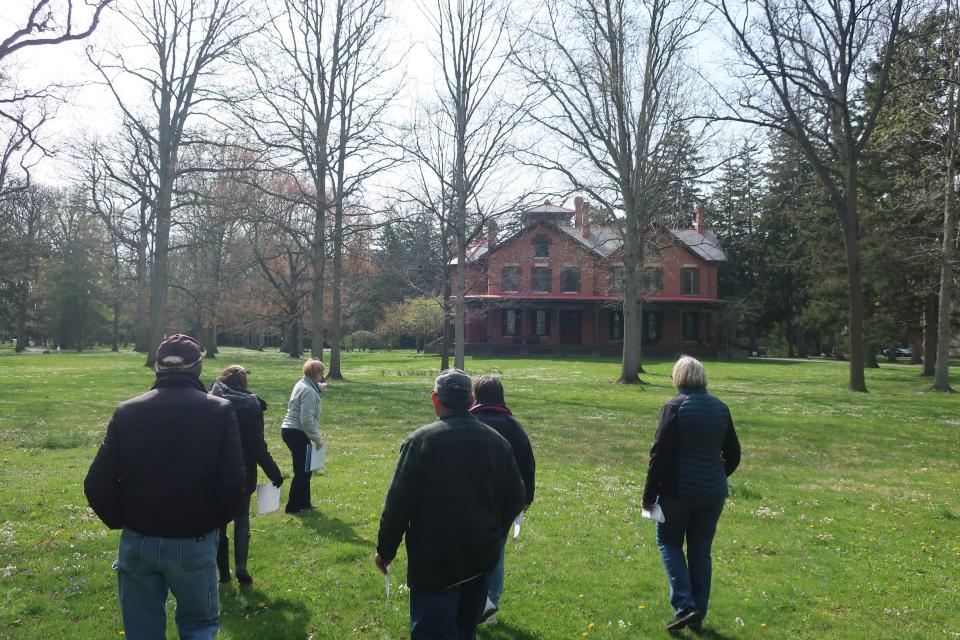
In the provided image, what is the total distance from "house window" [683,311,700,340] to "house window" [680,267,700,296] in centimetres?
167

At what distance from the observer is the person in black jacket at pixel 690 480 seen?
490 cm

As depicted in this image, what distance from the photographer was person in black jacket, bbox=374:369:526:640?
11.6 feet

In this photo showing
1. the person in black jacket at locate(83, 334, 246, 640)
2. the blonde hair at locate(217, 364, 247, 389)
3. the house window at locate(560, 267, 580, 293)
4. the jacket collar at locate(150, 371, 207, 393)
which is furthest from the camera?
the house window at locate(560, 267, 580, 293)

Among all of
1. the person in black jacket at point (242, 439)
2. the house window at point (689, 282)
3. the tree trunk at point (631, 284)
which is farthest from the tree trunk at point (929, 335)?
the person in black jacket at point (242, 439)

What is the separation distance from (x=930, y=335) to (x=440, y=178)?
84.6 feet

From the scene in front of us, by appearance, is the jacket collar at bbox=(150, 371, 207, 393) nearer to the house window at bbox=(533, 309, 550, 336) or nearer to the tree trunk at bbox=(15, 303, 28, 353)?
the house window at bbox=(533, 309, 550, 336)

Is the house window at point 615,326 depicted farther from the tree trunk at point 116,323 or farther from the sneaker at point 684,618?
the sneaker at point 684,618

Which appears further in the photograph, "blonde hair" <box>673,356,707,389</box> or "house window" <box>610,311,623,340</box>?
"house window" <box>610,311,623,340</box>

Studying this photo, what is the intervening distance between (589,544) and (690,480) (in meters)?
Result: 2.54

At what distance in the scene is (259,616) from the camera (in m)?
5.29

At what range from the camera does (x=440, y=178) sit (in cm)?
2828

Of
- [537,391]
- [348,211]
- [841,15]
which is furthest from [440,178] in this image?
[841,15]

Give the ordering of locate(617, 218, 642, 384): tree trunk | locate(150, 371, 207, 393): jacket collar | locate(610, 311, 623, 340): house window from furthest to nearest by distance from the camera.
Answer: locate(610, 311, 623, 340): house window, locate(617, 218, 642, 384): tree trunk, locate(150, 371, 207, 393): jacket collar

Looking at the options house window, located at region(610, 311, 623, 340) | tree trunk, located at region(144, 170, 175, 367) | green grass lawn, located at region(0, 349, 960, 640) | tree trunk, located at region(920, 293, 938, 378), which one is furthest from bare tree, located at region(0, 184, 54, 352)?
tree trunk, located at region(920, 293, 938, 378)
